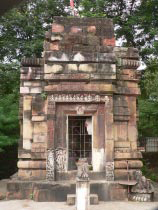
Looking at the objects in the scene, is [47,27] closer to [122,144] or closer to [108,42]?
[108,42]

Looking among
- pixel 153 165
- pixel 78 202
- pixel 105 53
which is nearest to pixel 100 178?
pixel 78 202

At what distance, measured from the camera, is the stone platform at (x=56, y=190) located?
8289 millimetres

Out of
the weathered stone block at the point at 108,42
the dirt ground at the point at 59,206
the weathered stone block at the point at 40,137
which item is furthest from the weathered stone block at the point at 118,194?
the weathered stone block at the point at 108,42

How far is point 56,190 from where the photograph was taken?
8312 mm

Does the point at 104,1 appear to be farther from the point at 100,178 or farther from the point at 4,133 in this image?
the point at 100,178

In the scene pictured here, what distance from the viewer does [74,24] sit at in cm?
930

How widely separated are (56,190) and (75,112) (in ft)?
7.48

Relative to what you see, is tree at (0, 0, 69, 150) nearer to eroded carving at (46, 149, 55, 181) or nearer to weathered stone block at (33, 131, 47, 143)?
weathered stone block at (33, 131, 47, 143)

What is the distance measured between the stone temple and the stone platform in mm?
40

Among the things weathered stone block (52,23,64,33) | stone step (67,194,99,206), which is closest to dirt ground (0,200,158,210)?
stone step (67,194,99,206)

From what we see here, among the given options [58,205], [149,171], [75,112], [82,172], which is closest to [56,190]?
[58,205]

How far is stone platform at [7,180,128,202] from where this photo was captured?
8.29m

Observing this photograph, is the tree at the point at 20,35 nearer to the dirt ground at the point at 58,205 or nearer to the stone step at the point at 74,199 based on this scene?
the dirt ground at the point at 58,205

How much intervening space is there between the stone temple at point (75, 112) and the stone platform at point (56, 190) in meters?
0.04
